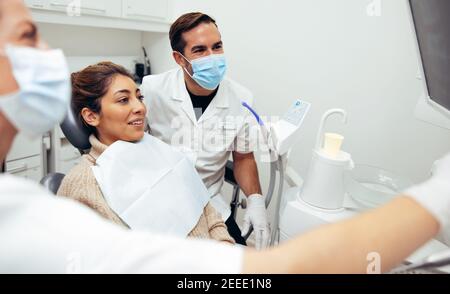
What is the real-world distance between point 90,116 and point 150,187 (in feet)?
1.13

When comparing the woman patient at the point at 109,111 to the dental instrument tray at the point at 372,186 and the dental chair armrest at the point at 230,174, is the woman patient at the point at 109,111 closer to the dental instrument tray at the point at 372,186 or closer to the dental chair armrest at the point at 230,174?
the dental chair armrest at the point at 230,174

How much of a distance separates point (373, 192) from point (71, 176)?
39.0 inches

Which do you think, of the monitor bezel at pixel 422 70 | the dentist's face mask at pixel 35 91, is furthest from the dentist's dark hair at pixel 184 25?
the dentist's face mask at pixel 35 91

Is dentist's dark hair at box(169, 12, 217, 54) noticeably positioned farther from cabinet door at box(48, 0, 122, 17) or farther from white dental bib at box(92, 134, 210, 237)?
cabinet door at box(48, 0, 122, 17)

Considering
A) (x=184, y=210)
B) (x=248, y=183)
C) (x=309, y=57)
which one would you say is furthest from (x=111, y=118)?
(x=309, y=57)

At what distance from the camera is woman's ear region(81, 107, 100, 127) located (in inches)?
46.8

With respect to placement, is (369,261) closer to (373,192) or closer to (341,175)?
(341,175)

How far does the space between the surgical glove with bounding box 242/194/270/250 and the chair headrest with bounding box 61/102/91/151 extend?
72 cm

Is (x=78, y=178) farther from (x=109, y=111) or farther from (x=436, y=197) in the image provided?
(x=436, y=197)

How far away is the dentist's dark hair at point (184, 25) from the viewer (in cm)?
145

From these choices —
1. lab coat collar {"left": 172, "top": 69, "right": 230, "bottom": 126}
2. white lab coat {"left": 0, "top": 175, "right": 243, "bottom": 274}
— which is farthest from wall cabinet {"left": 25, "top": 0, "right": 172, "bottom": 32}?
white lab coat {"left": 0, "top": 175, "right": 243, "bottom": 274}

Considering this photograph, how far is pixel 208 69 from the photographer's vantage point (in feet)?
4.69

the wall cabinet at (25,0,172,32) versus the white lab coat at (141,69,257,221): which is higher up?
the wall cabinet at (25,0,172,32)

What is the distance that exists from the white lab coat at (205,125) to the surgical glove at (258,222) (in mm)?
107
